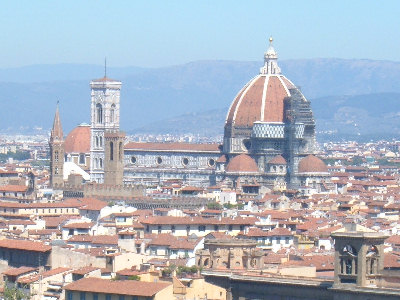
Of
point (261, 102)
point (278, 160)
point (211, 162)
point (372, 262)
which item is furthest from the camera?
point (211, 162)

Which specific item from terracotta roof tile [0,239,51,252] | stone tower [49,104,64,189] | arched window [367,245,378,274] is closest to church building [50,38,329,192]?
stone tower [49,104,64,189]

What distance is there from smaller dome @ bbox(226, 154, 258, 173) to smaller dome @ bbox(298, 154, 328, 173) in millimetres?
3854

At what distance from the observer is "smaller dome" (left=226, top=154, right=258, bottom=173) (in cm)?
13400

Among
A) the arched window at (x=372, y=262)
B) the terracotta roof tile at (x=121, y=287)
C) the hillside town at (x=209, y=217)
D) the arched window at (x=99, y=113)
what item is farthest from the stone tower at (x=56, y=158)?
the arched window at (x=372, y=262)

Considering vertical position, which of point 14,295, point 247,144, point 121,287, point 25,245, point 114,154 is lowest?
point 14,295

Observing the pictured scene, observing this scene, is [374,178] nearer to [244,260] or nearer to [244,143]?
[244,143]

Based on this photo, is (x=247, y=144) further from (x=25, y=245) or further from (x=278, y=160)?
(x=25, y=245)

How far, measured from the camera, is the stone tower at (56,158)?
126 metres

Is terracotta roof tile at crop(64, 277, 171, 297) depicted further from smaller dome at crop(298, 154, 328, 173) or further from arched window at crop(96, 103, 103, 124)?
arched window at crop(96, 103, 103, 124)

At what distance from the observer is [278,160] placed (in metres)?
134

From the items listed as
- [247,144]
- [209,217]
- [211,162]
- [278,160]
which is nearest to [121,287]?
[209,217]

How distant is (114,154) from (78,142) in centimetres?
2414

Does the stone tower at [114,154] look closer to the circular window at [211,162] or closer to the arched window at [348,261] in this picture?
the circular window at [211,162]

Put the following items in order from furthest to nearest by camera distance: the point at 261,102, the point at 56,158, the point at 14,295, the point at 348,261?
the point at 261,102 < the point at 56,158 < the point at 14,295 < the point at 348,261
